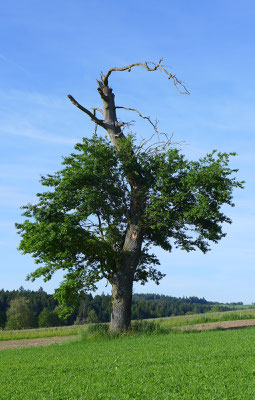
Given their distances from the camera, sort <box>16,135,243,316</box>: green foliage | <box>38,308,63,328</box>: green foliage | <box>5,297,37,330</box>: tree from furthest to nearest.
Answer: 1. <box>38,308,63,328</box>: green foliage
2. <box>5,297,37,330</box>: tree
3. <box>16,135,243,316</box>: green foliage

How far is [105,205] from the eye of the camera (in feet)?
80.0

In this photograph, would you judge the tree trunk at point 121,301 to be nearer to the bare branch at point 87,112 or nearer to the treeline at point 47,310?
the bare branch at point 87,112

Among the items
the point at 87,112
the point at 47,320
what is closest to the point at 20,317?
the point at 47,320

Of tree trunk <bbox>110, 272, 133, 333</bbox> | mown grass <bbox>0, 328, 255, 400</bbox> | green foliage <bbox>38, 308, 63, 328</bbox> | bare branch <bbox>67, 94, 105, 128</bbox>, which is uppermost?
bare branch <bbox>67, 94, 105, 128</bbox>

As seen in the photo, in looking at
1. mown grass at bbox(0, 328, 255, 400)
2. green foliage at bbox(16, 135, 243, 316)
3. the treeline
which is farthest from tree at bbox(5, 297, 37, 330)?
mown grass at bbox(0, 328, 255, 400)

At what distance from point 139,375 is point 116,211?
1474cm

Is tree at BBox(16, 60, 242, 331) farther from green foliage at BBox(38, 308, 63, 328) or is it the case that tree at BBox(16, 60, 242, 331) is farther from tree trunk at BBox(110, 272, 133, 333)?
green foliage at BBox(38, 308, 63, 328)

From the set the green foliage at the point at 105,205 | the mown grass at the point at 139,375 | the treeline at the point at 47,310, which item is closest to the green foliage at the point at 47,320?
the treeline at the point at 47,310

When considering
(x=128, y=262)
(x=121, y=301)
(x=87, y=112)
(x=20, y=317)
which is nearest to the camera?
(x=121, y=301)

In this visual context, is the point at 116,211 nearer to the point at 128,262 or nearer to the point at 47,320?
the point at 128,262

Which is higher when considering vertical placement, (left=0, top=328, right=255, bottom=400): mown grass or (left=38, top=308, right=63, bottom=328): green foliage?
(left=38, top=308, right=63, bottom=328): green foliage

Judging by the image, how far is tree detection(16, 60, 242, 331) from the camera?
22.8 metres

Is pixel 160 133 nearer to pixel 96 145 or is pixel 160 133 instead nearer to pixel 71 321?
pixel 96 145

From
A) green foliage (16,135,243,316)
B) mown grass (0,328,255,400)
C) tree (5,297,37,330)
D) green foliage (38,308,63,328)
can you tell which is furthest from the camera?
green foliage (38,308,63,328)
